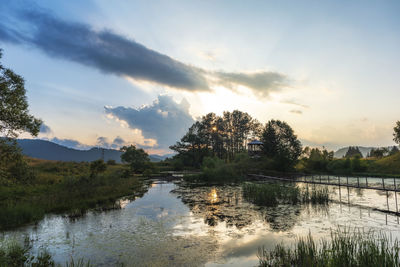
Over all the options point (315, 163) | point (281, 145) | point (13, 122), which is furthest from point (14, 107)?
point (315, 163)

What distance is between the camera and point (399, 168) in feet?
190

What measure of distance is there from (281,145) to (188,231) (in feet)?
205

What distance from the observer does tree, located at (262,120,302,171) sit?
59875mm

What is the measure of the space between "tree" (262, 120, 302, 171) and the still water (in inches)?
1511

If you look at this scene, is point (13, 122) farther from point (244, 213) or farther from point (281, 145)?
point (281, 145)

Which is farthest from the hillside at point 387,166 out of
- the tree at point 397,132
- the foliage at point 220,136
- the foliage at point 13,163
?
the foliage at point 13,163

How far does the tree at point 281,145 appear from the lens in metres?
59.9

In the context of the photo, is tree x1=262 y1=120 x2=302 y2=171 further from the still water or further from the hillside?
the still water

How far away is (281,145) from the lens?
70.6m

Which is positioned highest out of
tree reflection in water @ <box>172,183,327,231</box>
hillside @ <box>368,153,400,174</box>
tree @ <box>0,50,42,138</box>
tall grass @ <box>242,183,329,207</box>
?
tree @ <box>0,50,42,138</box>

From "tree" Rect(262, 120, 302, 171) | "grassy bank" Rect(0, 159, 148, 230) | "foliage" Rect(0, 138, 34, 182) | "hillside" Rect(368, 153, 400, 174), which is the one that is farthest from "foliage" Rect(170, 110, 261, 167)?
"foliage" Rect(0, 138, 34, 182)

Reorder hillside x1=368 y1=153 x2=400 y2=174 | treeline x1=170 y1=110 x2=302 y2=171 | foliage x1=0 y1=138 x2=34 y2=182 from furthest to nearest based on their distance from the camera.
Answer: treeline x1=170 y1=110 x2=302 y2=171 → hillside x1=368 y1=153 x2=400 y2=174 → foliage x1=0 y1=138 x2=34 y2=182

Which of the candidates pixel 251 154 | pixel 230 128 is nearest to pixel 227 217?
pixel 251 154

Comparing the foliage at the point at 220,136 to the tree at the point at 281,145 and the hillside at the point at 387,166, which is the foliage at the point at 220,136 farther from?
the hillside at the point at 387,166
